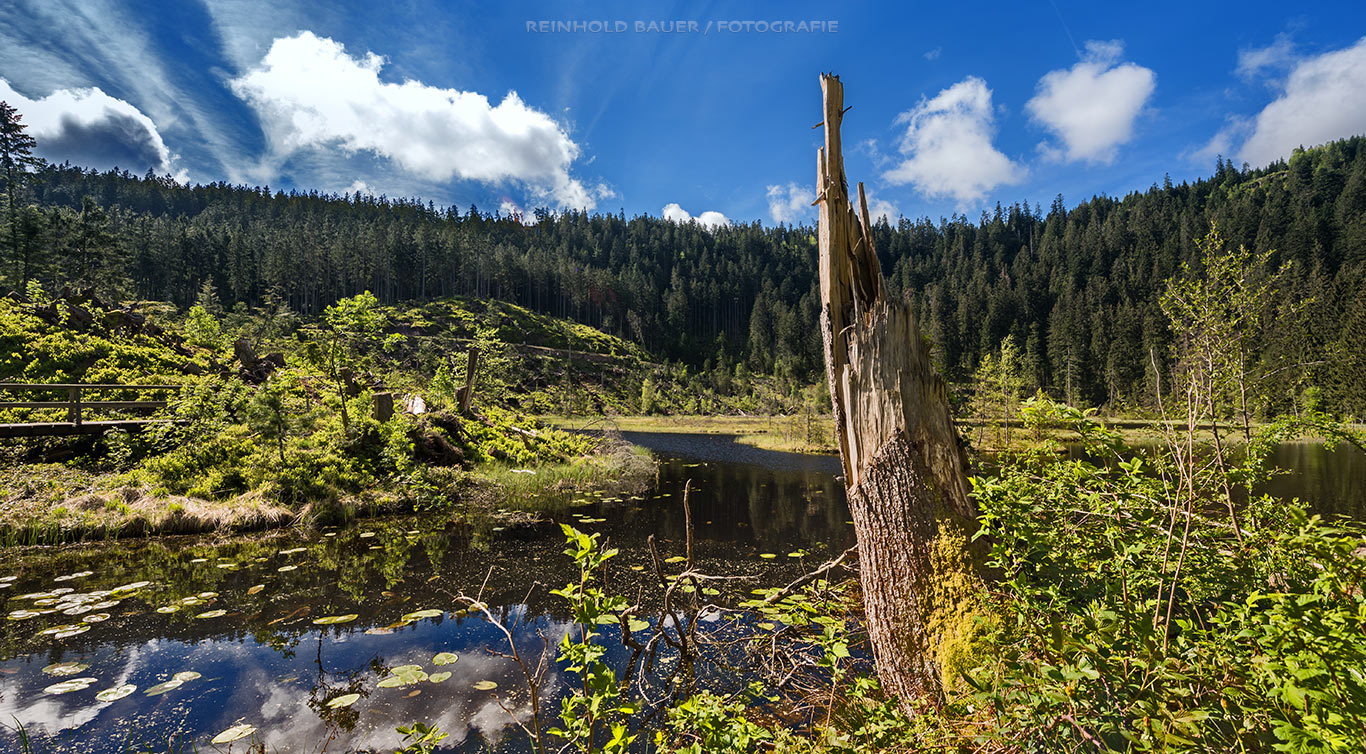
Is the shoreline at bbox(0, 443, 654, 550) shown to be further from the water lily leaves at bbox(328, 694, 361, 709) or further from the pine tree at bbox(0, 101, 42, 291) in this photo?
the pine tree at bbox(0, 101, 42, 291)

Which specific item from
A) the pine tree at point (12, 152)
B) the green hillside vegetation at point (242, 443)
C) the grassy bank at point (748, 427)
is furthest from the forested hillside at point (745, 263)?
the green hillside vegetation at point (242, 443)

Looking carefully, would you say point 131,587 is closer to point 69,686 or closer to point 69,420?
point 69,686

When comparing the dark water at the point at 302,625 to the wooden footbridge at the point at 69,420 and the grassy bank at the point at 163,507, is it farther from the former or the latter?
the wooden footbridge at the point at 69,420

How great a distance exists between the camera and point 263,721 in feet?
15.6

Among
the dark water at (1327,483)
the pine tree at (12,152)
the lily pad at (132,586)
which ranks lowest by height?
the dark water at (1327,483)

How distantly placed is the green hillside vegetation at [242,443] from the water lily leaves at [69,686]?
245 inches

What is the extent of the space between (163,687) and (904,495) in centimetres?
729

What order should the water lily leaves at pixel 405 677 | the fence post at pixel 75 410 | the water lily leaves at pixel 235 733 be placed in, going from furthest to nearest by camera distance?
the fence post at pixel 75 410 → the water lily leaves at pixel 405 677 → the water lily leaves at pixel 235 733

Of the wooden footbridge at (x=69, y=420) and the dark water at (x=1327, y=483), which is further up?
the wooden footbridge at (x=69, y=420)

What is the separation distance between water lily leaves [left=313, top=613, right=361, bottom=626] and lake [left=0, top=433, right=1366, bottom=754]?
2 centimetres

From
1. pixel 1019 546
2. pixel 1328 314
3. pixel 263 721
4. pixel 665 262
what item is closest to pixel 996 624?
pixel 1019 546

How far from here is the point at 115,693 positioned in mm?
5012

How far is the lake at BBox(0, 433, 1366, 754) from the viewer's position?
15.6ft

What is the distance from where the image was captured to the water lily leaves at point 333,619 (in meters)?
6.73
